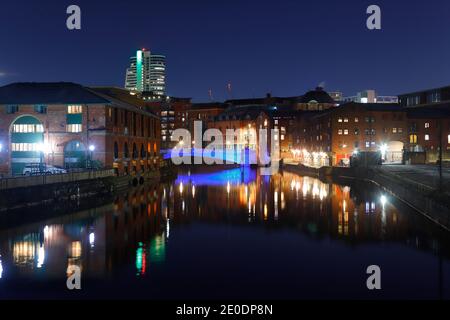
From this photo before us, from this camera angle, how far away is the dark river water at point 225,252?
20.0m

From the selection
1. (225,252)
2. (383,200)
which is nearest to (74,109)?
(383,200)

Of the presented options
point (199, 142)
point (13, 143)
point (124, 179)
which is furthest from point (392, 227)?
point (199, 142)

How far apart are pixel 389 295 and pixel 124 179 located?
4208cm

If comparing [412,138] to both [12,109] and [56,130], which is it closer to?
[56,130]

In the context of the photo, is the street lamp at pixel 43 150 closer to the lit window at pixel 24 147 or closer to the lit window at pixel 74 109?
the lit window at pixel 24 147

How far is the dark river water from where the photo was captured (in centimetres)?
1998

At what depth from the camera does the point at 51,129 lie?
5400 cm

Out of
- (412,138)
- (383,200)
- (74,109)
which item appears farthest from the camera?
(412,138)

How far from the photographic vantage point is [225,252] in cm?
2709

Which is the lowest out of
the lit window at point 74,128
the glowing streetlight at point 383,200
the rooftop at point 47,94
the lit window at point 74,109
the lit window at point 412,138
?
the glowing streetlight at point 383,200

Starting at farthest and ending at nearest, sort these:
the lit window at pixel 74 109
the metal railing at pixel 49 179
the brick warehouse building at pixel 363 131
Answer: the brick warehouse building at pixel 363 131 → the lit window at pixel 74 109 → the metal railing at pixel 49 179

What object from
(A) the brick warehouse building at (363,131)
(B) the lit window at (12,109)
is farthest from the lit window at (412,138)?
(B) the lit window at (12,109)

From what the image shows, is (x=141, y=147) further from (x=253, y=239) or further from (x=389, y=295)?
(x=389, y=295)
